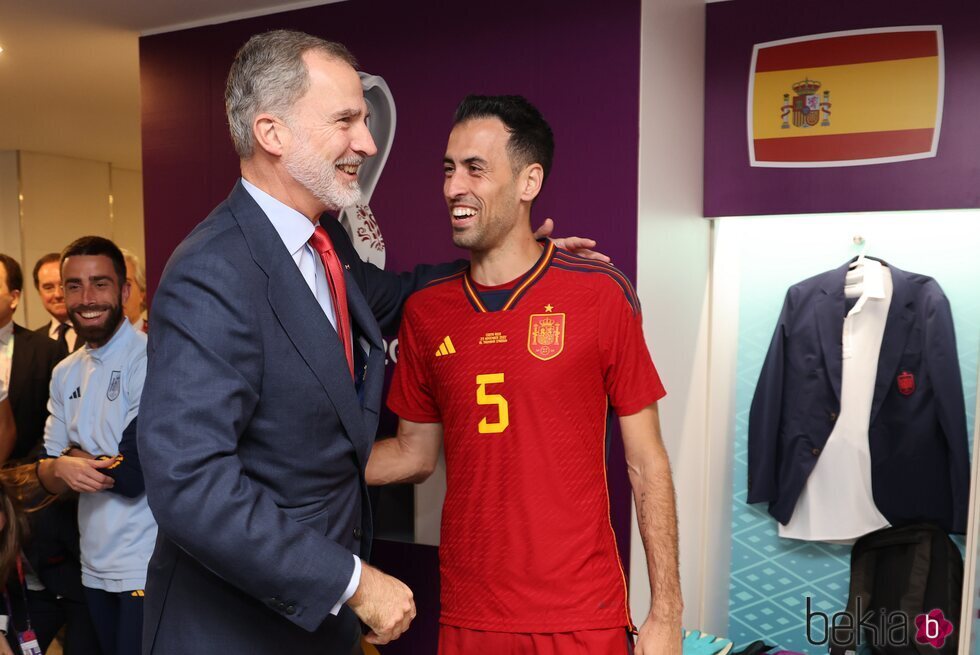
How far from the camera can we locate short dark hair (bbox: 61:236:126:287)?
9.44 ft

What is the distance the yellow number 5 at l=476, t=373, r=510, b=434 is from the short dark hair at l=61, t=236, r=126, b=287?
4.85ft

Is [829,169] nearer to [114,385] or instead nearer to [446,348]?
[446,348]

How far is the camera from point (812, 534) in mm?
3248

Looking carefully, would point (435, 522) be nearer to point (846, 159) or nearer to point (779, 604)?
point (779, 604)

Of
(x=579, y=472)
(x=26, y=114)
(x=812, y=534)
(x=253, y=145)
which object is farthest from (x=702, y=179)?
(x=26, y=114)

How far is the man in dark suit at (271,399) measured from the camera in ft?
4.23

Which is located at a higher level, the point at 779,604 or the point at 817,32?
the point at 817,32

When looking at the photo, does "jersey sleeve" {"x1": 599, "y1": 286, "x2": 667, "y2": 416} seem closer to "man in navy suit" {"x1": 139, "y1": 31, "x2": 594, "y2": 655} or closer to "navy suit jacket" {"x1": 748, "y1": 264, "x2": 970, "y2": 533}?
"man in navy suit" {"x1": 139, "y1": 31, "x2": 594, "y2": 655}

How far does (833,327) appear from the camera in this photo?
3186 millimetres

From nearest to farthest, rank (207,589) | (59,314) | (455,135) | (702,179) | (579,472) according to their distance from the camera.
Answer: (207,589) → (579,472) → (455,135) → (702,179) → (59,314)

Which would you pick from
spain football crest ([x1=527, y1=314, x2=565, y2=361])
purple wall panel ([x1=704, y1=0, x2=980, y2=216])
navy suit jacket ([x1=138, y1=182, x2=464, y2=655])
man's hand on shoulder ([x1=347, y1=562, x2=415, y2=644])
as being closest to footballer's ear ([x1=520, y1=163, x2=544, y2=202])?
spain football crest ([x1=527, y1=314, x2=565, y2=361])

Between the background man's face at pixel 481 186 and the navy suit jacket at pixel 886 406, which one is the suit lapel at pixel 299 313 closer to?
the background man's face at pixel 481 186

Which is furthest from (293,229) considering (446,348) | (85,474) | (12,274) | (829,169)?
(12,274)

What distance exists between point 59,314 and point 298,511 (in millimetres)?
3524
